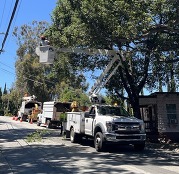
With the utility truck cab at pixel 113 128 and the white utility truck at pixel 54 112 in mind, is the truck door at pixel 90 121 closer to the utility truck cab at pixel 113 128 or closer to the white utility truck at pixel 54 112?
the utility truck cab at pixel 113 128

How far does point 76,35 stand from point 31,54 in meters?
43.1

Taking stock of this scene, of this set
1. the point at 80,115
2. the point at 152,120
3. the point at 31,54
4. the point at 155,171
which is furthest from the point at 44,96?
the point at 155,171

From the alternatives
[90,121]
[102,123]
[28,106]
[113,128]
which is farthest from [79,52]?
[28,106]

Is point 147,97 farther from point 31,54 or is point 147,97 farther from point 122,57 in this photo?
point 31,54

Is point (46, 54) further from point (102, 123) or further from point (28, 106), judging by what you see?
point (28, 106)

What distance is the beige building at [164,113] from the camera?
22.2 meters

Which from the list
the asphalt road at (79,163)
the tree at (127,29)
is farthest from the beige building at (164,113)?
the asphalt road at (79,163)

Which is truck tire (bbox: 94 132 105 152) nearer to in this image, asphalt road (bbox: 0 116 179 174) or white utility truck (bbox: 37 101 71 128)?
asphalt road (bbox: 0 116 179 174)

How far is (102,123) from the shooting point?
14.9 metres

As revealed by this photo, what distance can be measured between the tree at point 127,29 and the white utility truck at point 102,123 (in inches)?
64.1

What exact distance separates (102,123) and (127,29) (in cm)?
440

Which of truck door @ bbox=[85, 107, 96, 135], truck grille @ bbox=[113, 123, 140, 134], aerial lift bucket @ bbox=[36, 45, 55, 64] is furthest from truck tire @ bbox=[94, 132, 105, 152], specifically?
aerial lift bucket @ bbox=[36, 45, 55, 64]

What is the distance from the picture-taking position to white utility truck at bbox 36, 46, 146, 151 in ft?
47.5

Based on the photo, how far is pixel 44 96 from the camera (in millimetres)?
58469
